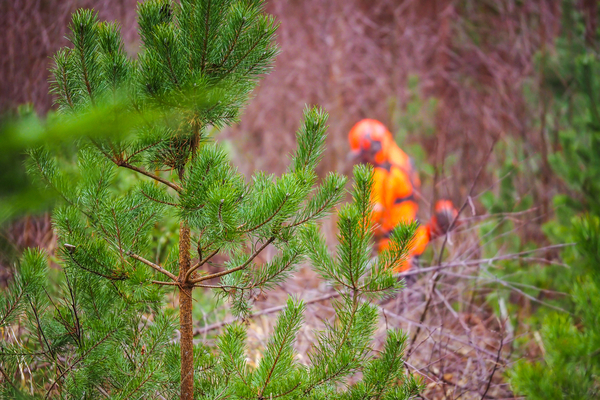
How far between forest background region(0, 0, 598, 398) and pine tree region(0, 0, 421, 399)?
385mm

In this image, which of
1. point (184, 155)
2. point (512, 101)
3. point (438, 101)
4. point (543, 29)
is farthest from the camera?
point (438, 101)

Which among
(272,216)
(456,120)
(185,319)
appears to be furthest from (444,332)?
(456,120)

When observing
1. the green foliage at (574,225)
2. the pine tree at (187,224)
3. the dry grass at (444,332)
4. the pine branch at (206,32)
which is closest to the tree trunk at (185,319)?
the pine tree at (187,224)

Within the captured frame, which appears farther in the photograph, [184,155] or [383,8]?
[383,8]

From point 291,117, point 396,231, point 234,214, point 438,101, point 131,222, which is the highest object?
point 291,117

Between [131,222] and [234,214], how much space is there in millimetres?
387

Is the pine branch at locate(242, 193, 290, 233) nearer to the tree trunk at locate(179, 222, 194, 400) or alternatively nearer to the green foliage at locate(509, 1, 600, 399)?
the tree trunk at locate(179, 222, 194, 400)

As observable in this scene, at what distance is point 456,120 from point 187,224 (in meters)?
9.39

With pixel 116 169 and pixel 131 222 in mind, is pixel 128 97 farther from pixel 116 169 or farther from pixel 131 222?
pixel 131 222

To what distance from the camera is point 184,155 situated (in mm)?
1406

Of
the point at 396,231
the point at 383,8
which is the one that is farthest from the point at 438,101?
the point at 396,231

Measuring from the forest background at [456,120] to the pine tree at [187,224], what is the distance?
0.39 meters

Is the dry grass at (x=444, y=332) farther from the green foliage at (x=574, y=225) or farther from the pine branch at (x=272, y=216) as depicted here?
the pine branch at (x=272, y=216)

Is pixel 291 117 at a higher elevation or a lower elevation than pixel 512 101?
higher
